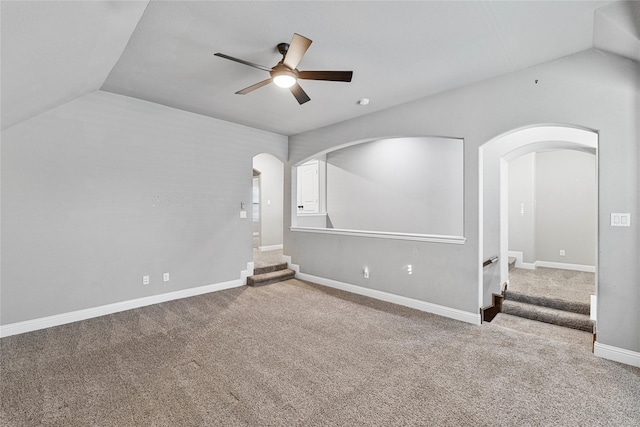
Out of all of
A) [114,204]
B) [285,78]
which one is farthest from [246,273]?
[285,78]

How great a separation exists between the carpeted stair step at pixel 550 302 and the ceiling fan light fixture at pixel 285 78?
13.0ft

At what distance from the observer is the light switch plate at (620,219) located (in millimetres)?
2467

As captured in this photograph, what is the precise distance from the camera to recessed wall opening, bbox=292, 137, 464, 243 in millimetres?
5094

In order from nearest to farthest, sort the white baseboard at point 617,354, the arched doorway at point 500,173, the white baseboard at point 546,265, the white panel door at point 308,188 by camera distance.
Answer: the white baseboard at point 617,354 → the arched doorway at point 500,173 → the white baseboard at point 546,265 → the white panel door at point 308,188

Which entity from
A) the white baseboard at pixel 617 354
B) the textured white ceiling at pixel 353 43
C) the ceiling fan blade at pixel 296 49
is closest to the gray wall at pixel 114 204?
the textured white ceiling at pixel 353 43

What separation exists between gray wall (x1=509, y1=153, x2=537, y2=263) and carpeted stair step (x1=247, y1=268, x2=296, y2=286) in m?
4.57

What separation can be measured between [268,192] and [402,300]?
4.78 meters

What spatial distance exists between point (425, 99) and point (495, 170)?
144cm

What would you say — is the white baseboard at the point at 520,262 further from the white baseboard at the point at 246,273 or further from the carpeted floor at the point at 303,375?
the white baseboard at the point at 246,273

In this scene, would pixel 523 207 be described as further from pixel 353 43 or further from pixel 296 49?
pixel 296 49

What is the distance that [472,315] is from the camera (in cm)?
338

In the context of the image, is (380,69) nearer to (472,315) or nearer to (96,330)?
(472,315)

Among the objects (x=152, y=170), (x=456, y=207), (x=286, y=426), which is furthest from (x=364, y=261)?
(x=152, y=170)

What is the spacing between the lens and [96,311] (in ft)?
11.6
